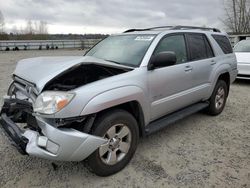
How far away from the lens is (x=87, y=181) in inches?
111

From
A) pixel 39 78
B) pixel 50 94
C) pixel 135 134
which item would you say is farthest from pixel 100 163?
pixel 39 78

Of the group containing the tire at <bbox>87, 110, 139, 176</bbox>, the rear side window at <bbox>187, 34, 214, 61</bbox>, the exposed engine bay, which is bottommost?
the tire at <bbox>87, 110, 139, 176</bbox>

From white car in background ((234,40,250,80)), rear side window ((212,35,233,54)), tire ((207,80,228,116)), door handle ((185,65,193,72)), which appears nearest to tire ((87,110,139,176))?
door handle ((185,65,193,72))

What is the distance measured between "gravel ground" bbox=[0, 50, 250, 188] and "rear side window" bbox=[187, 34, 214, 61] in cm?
135

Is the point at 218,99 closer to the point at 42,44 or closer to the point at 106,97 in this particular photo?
the point at 106,97

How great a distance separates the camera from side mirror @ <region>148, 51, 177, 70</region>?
3.21 metres

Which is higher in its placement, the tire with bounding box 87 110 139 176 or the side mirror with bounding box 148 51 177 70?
the side mirror with bounding box 148 51 177 70

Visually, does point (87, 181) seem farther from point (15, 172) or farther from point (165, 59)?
point (165, 59)

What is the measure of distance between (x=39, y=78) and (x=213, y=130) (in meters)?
3.15

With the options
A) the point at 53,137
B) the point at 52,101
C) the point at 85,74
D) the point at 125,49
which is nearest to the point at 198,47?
the point at 125,49

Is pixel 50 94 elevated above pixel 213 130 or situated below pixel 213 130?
above

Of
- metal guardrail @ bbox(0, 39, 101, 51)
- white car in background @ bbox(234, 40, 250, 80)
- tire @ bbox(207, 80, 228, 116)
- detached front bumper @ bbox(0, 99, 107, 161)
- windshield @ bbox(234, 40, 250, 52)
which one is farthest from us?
metal guardrail @ bbox(0, 39, 101, 51)

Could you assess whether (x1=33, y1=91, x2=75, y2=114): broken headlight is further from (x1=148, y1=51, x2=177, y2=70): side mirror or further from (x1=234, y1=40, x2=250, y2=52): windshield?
(x1=234, y1=40, x2=250, y2=52): windshield

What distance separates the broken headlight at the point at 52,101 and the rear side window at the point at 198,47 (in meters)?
2.54
